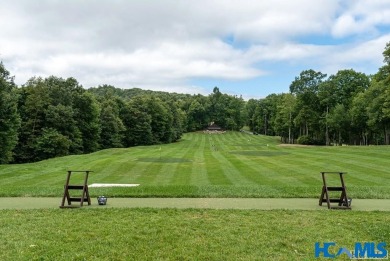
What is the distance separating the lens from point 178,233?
24.0 ft

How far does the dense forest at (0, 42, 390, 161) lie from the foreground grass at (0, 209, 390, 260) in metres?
30.0

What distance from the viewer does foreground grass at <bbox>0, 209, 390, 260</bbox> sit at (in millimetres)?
6223

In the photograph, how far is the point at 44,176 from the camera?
19.3 meters

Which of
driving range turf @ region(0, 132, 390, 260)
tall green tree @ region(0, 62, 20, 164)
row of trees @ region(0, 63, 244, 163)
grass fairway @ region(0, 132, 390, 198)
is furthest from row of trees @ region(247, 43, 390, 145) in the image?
tall green tree @ region(0, 62, 20, 164)

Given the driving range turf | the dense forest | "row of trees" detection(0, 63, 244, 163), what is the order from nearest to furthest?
the driving range turf, "row of trees" detection(0, 63, 244, 163), the dense forest

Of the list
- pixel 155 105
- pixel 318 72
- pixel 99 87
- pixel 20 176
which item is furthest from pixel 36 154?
pixel 99 87

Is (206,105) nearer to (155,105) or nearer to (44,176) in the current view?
(155,105)

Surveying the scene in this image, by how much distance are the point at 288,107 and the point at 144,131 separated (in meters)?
33.5
